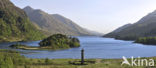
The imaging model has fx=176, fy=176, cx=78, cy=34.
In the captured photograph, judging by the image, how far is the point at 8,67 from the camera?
33.1 metres

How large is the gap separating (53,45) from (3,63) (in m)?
167

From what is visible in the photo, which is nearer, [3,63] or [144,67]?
[3,63]

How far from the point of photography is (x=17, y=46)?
196125 millimetres

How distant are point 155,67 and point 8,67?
3318 centimetres

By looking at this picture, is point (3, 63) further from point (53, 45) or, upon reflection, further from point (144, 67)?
point (53, 45)

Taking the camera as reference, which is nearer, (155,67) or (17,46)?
(155,67)

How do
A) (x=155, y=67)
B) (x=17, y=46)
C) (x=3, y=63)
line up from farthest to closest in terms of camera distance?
(x=17, y=46) < (x=155, y=67) < (x=3, y=63)

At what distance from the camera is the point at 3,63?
108 feet

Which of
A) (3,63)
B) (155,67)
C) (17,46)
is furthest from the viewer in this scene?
(17,46)

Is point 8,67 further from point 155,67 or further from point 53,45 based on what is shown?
point 53,45

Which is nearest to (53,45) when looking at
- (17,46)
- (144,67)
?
(17,46)


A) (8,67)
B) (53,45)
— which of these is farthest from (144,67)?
(53,45)

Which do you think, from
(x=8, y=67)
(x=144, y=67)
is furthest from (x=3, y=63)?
(x=144, y=67)

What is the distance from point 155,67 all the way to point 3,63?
3410 centimetres
